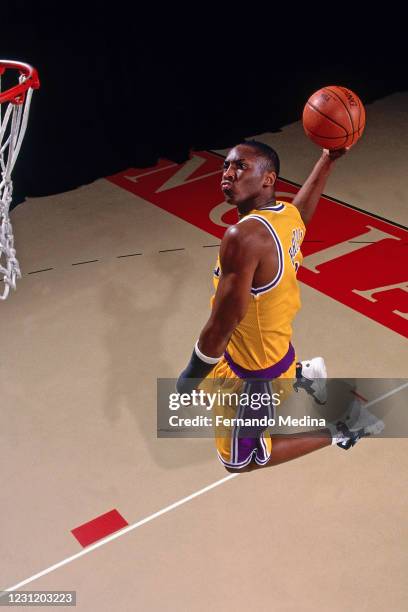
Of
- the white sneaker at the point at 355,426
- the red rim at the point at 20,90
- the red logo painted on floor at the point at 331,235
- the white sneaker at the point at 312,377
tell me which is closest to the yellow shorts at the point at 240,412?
the white sneaker at the point at 312,377

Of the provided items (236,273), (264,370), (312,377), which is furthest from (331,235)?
(236,273)

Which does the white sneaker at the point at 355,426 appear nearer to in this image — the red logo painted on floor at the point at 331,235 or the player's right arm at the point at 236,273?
the player's right arm at the point at 236,273

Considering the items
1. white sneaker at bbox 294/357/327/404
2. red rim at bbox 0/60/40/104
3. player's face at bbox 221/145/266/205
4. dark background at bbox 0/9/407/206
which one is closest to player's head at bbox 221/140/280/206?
player's face at bbox 221/145/266/205

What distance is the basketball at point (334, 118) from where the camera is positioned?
4.50 m

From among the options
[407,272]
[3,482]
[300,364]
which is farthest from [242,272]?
[407,272]

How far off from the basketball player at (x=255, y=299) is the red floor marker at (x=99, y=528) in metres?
0.90

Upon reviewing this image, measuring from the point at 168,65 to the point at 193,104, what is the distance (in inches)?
22.6

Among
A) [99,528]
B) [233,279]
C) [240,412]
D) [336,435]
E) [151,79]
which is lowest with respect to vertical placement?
[99,528]

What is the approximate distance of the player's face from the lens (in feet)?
12.1

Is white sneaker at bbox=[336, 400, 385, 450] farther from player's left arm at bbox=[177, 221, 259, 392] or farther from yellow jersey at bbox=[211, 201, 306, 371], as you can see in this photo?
player's left arm at bbox=[177, 221, 259, 392]

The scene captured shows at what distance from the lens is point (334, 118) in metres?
4.51

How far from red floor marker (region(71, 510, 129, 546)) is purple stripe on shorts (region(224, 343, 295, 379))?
1.22 metres

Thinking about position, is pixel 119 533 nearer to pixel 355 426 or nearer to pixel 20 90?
pixel 355 426

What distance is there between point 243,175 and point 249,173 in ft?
0.09
